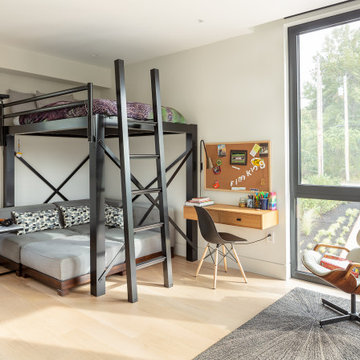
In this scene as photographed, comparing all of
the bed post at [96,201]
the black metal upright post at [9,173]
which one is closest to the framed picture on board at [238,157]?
the bed post at [96,201]

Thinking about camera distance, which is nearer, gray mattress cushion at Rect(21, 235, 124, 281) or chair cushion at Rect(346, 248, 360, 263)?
chair cushion at Rect(346, 248, 360, 263)

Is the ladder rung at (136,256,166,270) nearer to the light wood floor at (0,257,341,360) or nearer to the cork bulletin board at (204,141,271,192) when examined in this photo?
the light wood floor at (0,257,341,360)

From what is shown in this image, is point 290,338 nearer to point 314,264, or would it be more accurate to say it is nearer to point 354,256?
point 314,264

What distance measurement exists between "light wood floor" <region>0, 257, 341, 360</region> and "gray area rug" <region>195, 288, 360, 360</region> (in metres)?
0.12

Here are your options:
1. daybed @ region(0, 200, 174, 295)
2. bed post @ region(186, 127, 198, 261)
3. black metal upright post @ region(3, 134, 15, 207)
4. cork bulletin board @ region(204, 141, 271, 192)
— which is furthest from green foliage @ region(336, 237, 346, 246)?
black metal upright post @ region(3, 134, 15, 207)

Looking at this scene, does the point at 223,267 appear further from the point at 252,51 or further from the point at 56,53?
the point at 56,53

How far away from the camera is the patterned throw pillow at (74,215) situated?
4.73 m

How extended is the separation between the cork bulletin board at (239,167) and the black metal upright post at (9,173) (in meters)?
2.54

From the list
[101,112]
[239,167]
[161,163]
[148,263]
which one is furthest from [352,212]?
[101,112]

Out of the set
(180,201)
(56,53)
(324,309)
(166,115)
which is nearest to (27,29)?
(56,53)

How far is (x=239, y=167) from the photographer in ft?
13.5

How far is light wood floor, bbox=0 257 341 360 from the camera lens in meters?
2.43

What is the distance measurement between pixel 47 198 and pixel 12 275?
4.76 ft

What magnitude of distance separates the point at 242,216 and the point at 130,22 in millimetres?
2314
